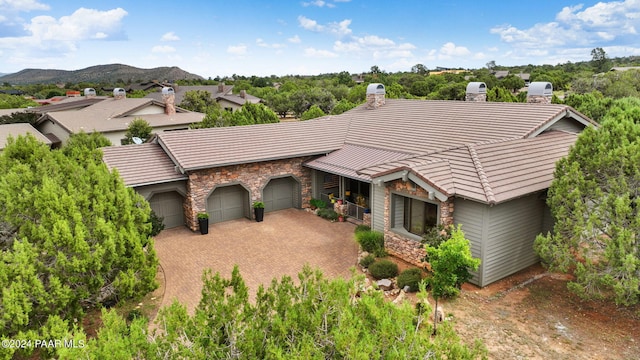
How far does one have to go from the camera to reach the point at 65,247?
992cm

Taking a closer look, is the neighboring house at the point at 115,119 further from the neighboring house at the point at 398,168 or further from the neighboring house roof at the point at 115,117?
the neighboring house at the point at 398,168

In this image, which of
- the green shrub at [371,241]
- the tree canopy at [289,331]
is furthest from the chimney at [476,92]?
the tree canopy at [289,331]

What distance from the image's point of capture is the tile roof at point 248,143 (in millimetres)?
18672

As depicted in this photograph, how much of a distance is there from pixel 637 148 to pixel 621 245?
2.68 m

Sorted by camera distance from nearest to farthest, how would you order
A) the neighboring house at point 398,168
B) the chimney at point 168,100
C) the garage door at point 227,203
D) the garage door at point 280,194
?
the neighboring house at point 398,168 → the garage door at point 227,203 → the garage door at point 280,194 → the chimney at point 168,100

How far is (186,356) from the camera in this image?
5.57m

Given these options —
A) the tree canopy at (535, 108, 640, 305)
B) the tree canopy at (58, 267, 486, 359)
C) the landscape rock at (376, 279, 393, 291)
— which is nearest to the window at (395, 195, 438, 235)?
the landscape rock at (376, 279, 393, 291)

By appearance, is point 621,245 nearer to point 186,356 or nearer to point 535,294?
point 535,294

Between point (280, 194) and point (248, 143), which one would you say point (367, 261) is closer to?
point (280, 194)

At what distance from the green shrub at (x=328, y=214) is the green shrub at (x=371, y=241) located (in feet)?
13.2

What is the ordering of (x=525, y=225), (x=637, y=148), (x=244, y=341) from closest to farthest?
1. (x=244, y=341)
2. (x=637, y=148)
3. (x=525, y=225)

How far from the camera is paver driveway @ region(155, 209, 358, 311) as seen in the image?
14.2m

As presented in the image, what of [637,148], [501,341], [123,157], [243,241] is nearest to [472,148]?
[637,148]

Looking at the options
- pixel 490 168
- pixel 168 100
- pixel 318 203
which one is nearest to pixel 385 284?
pixel 490 168
